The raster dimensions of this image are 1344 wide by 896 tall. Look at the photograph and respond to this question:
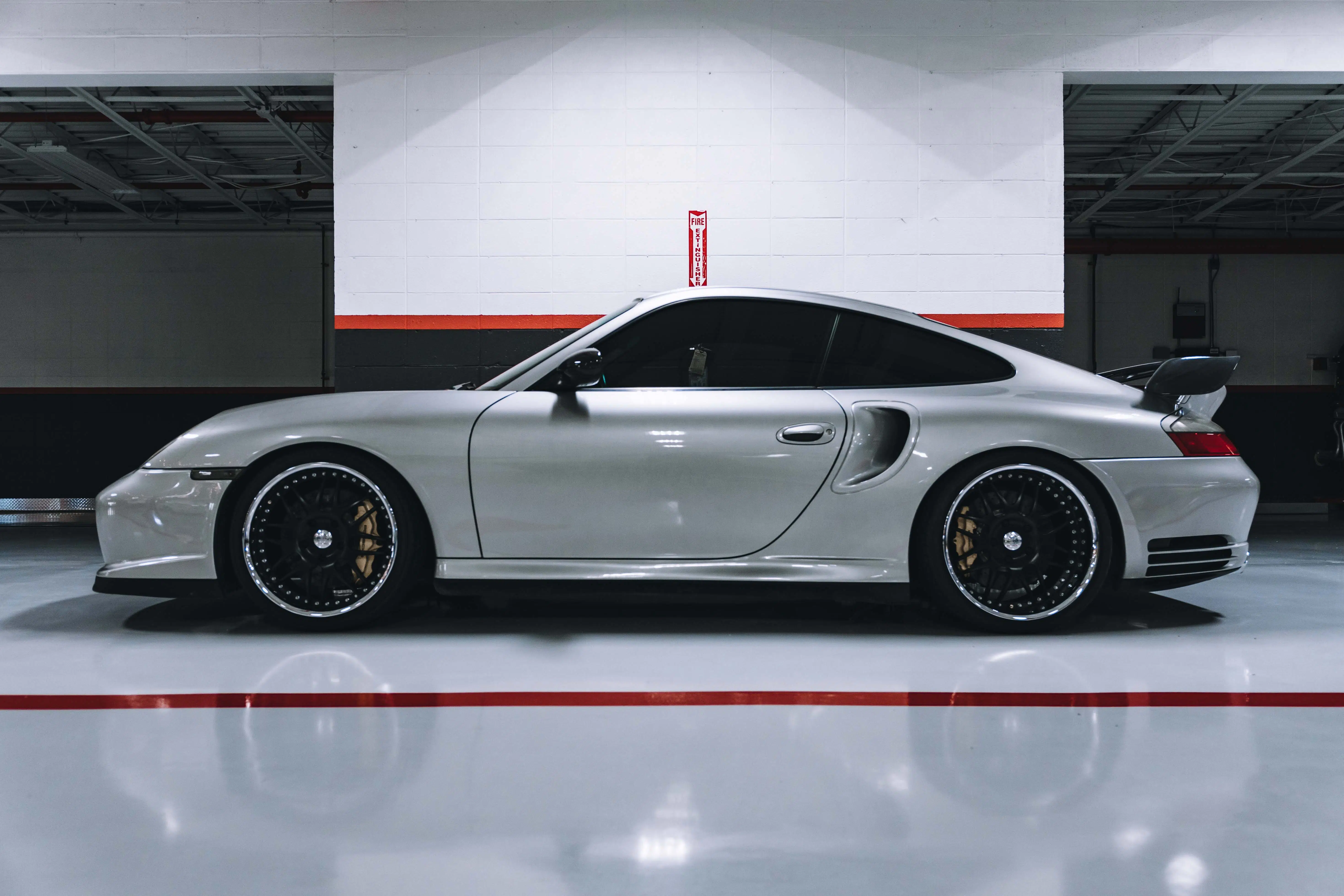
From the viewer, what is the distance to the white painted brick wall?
5.09 meters

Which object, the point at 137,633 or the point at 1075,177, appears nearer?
the point at 137,633

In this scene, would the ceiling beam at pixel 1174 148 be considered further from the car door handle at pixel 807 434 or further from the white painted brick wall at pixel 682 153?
the car door handle at pixel 807 434

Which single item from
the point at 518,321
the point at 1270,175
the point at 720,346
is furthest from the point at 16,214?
the point at 1270,175

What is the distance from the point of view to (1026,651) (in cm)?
258

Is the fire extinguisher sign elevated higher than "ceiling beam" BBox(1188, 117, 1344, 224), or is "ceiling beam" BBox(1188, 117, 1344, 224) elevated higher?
"ceiling beam" BBox(1188, 117, 1344, 224)

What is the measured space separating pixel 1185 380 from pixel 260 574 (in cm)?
315

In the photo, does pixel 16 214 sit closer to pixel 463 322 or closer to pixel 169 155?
pixel 169 155

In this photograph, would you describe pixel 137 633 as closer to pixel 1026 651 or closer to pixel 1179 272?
pixel 1026 651

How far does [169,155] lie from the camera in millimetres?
8922

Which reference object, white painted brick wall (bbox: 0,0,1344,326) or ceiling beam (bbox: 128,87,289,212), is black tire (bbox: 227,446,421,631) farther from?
ceiling beam (bbox: 128,87,289,212)

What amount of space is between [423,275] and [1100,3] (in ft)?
14.6

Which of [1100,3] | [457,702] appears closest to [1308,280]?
[1100,3]

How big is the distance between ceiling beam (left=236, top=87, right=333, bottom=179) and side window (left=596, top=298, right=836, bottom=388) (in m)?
5.93

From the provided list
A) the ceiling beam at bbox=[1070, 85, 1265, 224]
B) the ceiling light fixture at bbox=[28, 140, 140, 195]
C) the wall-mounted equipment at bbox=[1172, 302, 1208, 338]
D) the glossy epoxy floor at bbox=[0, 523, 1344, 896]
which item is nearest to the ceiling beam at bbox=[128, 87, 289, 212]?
the ceiling light fixture at bbox=[28, 140, 140, 195]
